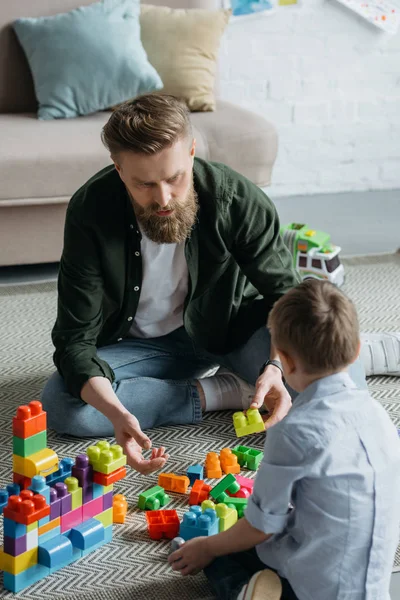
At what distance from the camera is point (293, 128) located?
351 centimetres

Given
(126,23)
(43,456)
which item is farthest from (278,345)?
(126,23)

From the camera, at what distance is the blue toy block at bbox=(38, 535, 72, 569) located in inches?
55.2

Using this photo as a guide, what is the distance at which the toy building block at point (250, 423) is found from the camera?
171cm

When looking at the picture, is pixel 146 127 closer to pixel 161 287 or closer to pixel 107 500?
pixel 161 287

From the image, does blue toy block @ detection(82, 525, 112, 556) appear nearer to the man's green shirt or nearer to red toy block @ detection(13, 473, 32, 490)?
red toy block @ detection(13, 473, 32, 490)

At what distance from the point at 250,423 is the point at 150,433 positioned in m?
0.26

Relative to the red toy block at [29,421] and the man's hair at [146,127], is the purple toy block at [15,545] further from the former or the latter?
the man's hair at [146,127]

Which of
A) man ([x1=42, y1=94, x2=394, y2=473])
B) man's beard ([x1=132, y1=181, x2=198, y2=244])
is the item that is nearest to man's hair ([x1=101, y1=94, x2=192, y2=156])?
man ([x1=42, y1=94, x2=394, y2=473])

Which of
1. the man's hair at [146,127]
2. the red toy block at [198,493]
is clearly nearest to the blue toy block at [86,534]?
the red toy block at [198,493]

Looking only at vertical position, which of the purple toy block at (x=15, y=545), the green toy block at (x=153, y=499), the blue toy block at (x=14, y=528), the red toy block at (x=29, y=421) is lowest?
the green toy block at (x=153, y=499)

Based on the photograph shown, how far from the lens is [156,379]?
1.91 m

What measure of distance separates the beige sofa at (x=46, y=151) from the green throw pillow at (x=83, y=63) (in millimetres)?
66

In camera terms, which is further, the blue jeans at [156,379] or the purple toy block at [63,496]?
the blue jeans at [156,379]

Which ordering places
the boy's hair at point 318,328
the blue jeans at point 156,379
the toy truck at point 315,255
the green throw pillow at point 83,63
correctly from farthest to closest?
the green throw pillow at point 83,63
the toy truck at point 315,255
the blue jeans at point 156,379
the boy's hair at point 318,328
